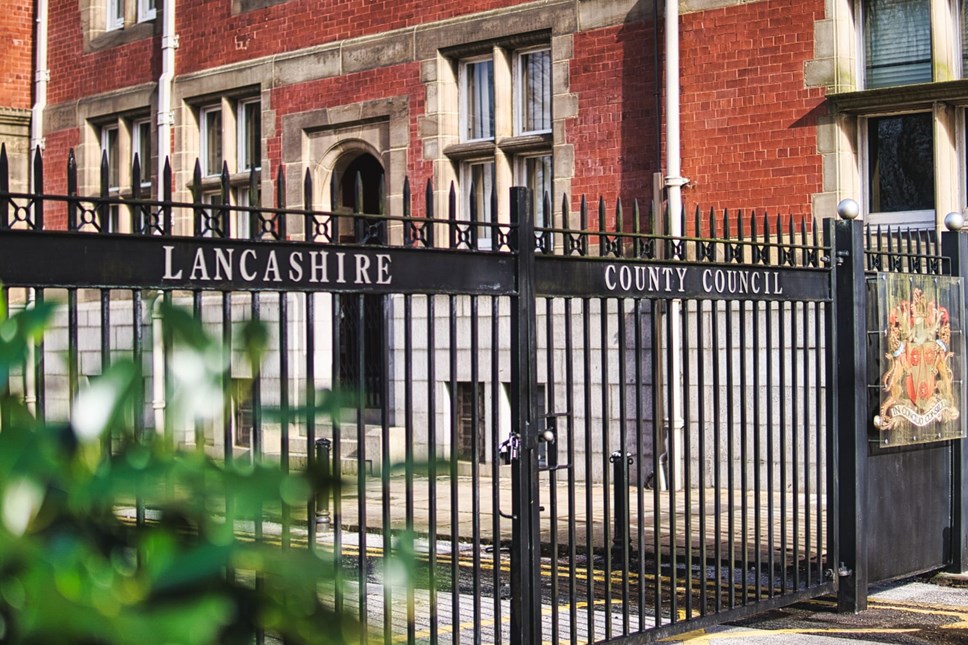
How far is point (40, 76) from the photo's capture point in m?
23.1

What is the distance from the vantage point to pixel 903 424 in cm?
866

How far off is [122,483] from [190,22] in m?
20.8

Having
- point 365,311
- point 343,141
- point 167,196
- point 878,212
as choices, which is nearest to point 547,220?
point 167,196

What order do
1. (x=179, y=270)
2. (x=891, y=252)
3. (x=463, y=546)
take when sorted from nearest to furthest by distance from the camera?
(x=179, y=270)
(x=891, y=252)
(x=463, y=546)

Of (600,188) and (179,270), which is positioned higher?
(600,188)

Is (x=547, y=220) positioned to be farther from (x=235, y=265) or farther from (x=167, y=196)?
(x=167, y=196)

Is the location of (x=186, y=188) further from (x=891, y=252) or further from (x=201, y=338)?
(x=201, y=338)

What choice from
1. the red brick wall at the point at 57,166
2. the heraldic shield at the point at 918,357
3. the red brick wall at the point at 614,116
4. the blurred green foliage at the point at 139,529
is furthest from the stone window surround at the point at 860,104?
the blurred green foliage at the point at 139,529

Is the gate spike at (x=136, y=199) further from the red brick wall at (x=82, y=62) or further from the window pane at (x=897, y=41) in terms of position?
the red brick wall at (x=82, y=62)

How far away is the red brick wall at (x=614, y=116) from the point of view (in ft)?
51.7

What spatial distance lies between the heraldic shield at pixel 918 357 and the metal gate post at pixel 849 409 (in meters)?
0.22

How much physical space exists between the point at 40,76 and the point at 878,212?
14611mm

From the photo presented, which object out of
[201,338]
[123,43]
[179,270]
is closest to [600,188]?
[123,43]

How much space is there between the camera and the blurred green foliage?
1.00 metres
